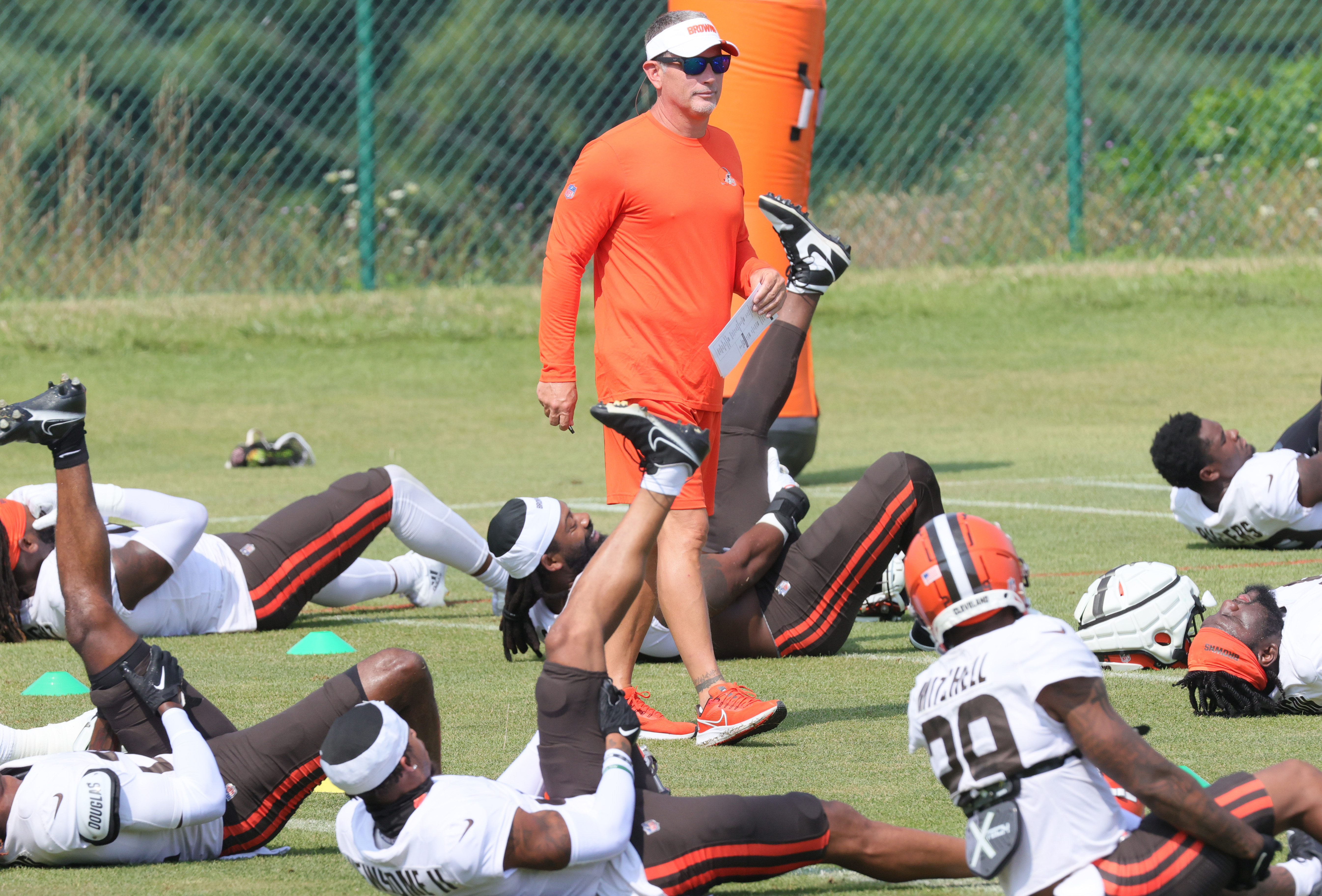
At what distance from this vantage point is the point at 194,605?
8.20m

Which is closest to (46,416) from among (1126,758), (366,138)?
(1126,758)

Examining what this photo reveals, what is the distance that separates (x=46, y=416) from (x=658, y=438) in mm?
2001

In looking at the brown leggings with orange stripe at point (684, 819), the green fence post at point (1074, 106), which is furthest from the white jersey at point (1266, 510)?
the green fence post at point (1074, 106)

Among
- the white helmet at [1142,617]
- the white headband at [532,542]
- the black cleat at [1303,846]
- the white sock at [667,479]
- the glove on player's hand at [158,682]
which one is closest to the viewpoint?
the black cleat at [1303,846]

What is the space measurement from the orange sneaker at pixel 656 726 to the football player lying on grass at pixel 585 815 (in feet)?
4.50

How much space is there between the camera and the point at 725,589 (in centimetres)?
743

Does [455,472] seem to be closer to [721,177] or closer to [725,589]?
[725,589]

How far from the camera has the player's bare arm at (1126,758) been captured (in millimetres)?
3803

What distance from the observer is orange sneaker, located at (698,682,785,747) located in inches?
→ 236

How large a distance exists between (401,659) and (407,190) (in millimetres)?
15864

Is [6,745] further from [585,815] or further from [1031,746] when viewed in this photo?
[1031,746]

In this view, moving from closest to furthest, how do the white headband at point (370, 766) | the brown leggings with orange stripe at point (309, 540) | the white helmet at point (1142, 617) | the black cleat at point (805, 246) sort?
the white headband at point (370, 766) < the black cleat at point (805, 246) < the white helmet at point (1142, 617) < the brown leggings with orange stripe at point (309, 540)

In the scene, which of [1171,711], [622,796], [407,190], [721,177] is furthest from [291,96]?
[622,796]

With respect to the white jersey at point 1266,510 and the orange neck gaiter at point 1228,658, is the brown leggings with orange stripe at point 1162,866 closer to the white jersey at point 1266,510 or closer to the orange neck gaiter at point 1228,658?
the orange neck gaiter at point 1228,658
